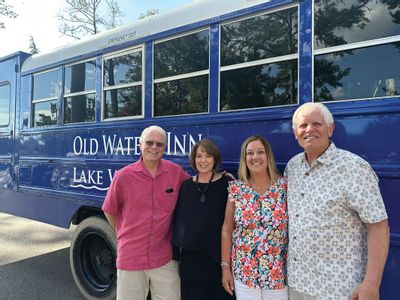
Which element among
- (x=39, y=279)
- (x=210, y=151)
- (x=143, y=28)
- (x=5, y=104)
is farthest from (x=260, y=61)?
(x=5, y=104)

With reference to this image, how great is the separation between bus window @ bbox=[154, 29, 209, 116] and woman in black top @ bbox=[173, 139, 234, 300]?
2.34ft

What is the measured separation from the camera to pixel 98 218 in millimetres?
3518

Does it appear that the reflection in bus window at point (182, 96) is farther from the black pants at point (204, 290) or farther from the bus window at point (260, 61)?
the black pants at point (204, 290)

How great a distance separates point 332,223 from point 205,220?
77 cm

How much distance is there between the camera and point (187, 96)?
3.04m

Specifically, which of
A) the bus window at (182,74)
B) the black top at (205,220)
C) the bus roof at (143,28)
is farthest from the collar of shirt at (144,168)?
the bus roof at (143,28)

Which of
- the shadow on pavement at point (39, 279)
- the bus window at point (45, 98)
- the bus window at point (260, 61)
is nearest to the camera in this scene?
the bus window at point (260, 61)

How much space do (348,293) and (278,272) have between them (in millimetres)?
369

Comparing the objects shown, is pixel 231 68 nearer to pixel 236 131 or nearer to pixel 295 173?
pixel 236 131

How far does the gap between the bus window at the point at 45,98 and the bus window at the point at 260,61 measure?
7.30 feet

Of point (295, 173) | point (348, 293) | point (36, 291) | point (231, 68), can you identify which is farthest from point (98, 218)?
point (348, 293)

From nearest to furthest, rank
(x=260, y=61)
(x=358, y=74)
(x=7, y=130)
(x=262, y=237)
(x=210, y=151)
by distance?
(x=262, y=237) < (x=358, y=74) < (x=210, y=151) < (x=260, y=61) < (x=7, y=130)

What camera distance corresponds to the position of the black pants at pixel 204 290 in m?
A: 2.29

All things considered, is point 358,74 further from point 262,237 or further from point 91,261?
point 91,261
